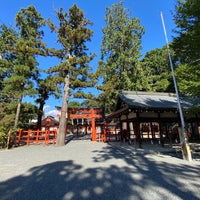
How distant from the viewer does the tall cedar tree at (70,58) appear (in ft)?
45.9

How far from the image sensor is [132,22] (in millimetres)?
22031

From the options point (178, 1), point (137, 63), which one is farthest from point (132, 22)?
point (178, 1)

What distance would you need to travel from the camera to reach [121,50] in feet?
70.4

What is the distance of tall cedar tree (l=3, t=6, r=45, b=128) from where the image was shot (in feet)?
45.9

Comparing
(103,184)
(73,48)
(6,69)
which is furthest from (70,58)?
(103,184)

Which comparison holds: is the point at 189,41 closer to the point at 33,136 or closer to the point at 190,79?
the point at 190,79

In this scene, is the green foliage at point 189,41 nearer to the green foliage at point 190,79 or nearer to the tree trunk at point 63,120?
the green foliage at point 190,79

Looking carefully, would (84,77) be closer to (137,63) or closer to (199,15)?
(137,63)

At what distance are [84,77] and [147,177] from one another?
11.7 metres

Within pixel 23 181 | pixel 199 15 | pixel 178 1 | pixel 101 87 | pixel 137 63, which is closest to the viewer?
pixel 23 181

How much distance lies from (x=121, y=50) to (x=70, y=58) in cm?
1006

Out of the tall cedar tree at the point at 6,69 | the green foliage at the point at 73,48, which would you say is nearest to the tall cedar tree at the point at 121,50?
the green foliage at the point at 73,48

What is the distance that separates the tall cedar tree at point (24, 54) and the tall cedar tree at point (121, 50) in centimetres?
865

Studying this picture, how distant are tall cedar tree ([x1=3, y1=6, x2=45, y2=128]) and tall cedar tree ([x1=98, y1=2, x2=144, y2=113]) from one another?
8.65m
